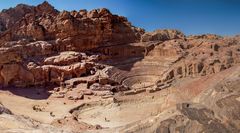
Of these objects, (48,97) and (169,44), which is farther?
(169,44)

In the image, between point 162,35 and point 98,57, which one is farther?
point 162,35

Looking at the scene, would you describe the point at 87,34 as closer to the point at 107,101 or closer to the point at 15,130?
the point at 107,101

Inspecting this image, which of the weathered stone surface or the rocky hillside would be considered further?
the weathered stone surface

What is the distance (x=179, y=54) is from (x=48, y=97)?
18.2m

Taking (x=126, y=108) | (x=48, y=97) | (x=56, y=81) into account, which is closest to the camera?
(x=126, y=108)

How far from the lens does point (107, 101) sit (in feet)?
106

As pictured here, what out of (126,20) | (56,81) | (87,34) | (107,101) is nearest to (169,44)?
(126,20)

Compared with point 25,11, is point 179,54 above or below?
below

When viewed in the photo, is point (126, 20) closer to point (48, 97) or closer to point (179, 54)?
point (179, 54)

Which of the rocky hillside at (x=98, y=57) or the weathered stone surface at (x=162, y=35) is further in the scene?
the weathered stone surface at (x=162, y=35)

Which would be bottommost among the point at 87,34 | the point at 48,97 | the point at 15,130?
the point at 48,97

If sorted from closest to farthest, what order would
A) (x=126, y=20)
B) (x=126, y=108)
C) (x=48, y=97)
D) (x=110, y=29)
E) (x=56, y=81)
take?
(x=126, y=108), (x=48, y=97), (x=56, y=81), (x=110, y=29), (x=126, y=20)

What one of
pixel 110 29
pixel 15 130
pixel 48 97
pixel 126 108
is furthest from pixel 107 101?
pixel 15 130

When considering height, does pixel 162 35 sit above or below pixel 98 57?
above
